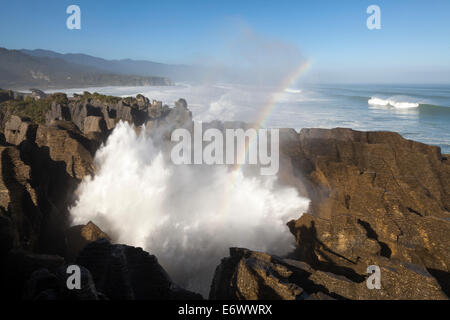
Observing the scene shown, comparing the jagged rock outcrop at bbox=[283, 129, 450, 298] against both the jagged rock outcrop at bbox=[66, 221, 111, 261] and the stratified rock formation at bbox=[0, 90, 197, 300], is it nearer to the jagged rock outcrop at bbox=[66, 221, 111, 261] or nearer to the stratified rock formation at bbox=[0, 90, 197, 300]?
the stratified rock formation at bbox=[0, 90, 197, 300]

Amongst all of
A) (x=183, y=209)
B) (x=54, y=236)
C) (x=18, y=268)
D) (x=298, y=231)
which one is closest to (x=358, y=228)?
(x=298, y=231)

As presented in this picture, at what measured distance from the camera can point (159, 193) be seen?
1409 centimetres

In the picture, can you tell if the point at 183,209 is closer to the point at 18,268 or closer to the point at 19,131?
the point at 18,268

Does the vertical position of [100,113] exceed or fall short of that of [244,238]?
it exceeds it

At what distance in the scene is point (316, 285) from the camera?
721 cm

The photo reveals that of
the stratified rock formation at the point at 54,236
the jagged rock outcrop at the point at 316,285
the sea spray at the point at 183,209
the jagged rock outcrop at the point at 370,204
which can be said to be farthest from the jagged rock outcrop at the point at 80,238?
the jagged rock outcrop at the point at 370,204

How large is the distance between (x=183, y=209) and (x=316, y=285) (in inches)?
313

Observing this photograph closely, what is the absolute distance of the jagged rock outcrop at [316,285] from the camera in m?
6.24

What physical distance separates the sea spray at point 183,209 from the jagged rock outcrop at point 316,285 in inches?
173

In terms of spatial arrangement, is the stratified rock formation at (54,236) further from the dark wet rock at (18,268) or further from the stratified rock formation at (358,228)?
the stratified rock formation at (358,228)

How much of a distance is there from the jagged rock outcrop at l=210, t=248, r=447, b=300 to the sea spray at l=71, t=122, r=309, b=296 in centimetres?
440

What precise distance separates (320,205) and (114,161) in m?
10.6
